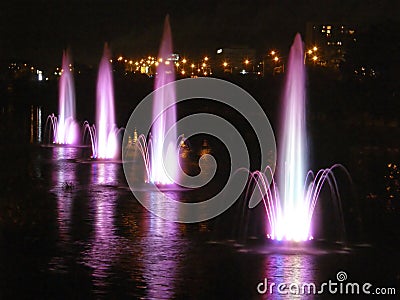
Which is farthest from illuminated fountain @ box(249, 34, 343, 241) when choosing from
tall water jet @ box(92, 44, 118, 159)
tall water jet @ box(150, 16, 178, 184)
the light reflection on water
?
tall water jet @ box(92, 44, 118, 159)

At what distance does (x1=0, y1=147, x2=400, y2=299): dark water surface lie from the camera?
922 cm

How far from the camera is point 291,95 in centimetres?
1559

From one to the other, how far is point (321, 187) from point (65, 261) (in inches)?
406

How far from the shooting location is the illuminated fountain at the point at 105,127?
2970cm

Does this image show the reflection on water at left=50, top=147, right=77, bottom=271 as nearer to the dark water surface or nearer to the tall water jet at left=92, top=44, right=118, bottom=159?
the dark water surface

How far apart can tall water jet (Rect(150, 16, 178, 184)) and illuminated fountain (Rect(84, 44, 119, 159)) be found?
2242mm

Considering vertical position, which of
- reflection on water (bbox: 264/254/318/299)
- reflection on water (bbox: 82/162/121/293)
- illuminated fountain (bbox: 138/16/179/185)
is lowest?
reflection on water (bbox: 264/254/318/299)

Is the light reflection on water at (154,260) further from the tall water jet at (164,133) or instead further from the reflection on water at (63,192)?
the tall water jet at (164,133)

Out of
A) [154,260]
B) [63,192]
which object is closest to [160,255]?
[154,260]

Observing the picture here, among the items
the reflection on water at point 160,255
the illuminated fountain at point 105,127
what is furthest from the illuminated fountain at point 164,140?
the reflection on water at point 160,255

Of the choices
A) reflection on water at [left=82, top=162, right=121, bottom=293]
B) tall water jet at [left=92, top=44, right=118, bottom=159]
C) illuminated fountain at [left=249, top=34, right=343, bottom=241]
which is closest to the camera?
reflection on water at [left=82, top=162, right=121, bottom=293]

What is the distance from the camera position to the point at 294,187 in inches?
574

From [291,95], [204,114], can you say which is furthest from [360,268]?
[204,114]

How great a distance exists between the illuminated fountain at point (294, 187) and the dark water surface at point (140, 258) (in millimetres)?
718
